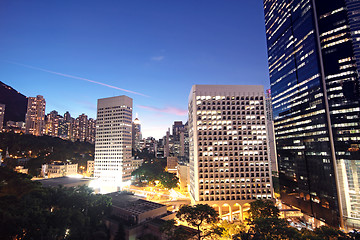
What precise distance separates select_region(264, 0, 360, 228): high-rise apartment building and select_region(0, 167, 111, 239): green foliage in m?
81.6

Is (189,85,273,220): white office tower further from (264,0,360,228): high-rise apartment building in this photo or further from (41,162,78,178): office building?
(41,162,78,178): office building

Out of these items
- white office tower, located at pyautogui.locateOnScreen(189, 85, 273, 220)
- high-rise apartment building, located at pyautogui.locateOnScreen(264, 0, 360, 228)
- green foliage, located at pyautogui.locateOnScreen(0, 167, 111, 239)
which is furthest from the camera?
white office tower, located at pyautogui.locateOnScreen(189, 85, 273, 220)

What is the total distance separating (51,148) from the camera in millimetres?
138750

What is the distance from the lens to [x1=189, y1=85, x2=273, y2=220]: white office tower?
83.9 metres

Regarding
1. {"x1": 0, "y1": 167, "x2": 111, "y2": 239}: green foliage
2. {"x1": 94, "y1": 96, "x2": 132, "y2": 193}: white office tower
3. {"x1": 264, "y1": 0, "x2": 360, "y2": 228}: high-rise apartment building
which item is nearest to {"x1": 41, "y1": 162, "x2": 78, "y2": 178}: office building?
{"x1": 94, "y1": 96, "x2": 132, "y2": 193}: white office tower

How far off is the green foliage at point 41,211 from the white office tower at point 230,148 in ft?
147

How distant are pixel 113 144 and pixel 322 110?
377ft

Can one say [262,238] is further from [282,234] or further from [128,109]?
[128,109]

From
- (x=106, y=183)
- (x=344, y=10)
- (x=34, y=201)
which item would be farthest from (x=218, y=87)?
(x=106, y=183)

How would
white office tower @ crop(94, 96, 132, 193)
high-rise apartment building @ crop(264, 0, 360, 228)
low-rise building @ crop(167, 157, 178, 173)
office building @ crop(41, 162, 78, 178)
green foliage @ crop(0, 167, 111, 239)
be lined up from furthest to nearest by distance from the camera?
low-rise building @ crop(167, 157, 178, 173)
white office tower @ crop(94, 96, 132, 193)
office building @ crop(41, 162, 78, 178)
high-rise apartment building @ crop(264, 0, 360, 228)
green foliage @ crop(0, 167, 111, 239)

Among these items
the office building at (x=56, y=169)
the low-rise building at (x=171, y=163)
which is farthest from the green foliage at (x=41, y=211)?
the low-rise building at (x=171, y=163)

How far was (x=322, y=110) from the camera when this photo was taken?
78.7 m

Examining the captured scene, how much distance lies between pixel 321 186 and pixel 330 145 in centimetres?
1692

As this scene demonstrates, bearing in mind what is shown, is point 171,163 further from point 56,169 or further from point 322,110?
point 322,110
